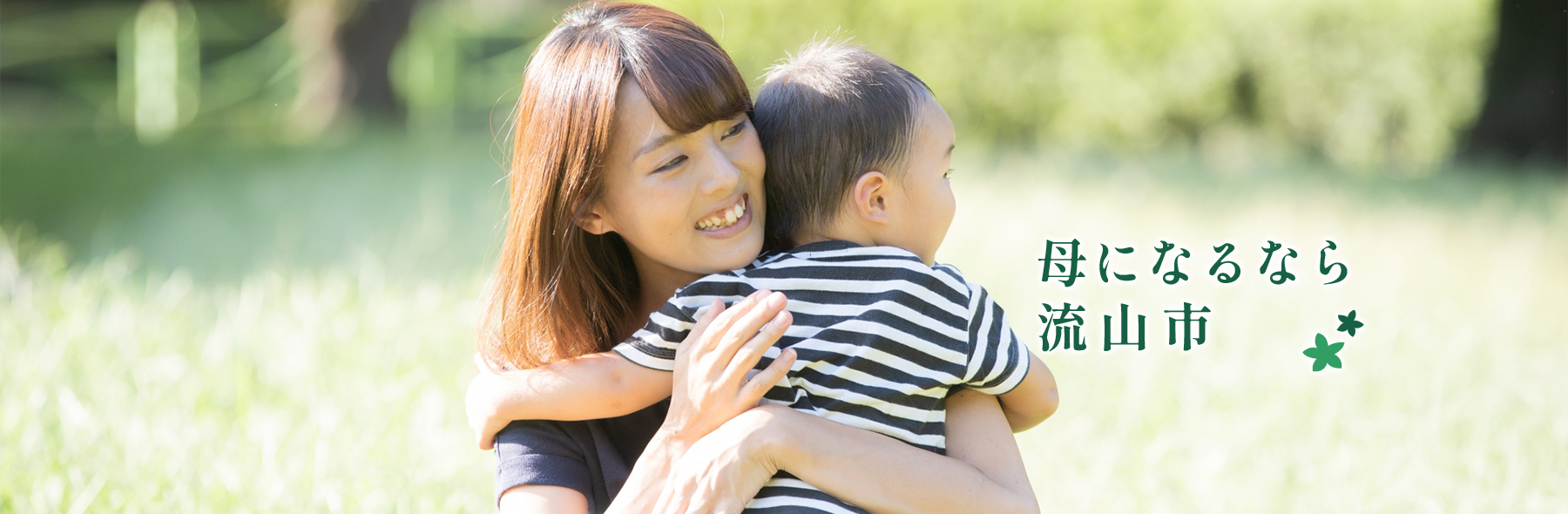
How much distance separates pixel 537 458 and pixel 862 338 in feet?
1.97

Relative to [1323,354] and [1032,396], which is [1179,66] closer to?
[1323,354]

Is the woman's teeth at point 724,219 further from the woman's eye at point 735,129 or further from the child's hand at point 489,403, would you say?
the child's hand at point 489,403

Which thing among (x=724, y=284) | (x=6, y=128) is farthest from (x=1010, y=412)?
(x=6, y=128)

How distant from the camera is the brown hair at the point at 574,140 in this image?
2012 mm

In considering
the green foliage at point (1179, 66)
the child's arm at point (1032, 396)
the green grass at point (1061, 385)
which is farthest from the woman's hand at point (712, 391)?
the green foliage at point (1179, 66)

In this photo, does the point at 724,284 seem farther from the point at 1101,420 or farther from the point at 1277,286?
the point at 1277,286

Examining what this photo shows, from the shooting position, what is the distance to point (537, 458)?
206cm

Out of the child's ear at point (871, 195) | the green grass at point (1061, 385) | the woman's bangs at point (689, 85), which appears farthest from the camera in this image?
the green grass at point (1061, 385)

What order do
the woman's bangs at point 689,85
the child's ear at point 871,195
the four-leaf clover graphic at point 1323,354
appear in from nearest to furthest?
the woman's bangs at point 689,85 < the child's ear at point 871,195 < the four-leaf clover graphic at point 1323,354

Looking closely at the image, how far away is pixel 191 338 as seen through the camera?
4.46 m

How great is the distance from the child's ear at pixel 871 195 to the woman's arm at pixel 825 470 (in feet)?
1.26

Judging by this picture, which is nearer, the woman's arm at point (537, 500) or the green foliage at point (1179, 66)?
the woman's arm at point (537, 500)

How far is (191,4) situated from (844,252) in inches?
701

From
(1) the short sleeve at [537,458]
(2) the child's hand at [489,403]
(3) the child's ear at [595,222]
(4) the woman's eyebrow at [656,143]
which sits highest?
(4) the woman's eyebrow at [656,143]
